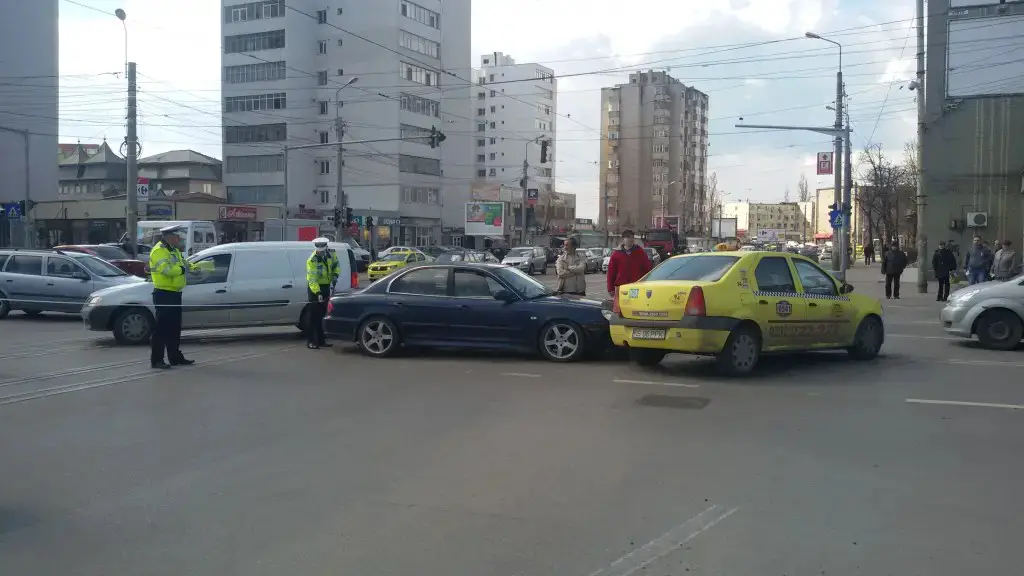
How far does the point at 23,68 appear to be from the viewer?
62.1 metres

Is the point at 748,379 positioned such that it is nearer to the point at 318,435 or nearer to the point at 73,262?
the point at 318,435

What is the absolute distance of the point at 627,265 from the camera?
13242mm

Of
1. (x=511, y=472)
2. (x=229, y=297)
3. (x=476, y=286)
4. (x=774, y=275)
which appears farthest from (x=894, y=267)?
(x=511, y=472)

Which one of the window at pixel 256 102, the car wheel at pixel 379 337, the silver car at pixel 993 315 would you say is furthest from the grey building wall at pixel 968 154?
the window at pixel 256 102

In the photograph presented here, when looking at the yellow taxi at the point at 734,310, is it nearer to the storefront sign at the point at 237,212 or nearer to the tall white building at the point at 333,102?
the storefront sign at the point at 237,212

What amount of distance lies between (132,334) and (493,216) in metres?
54.9

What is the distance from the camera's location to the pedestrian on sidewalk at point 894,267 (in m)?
25.3

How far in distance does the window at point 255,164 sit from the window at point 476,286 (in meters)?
61.0

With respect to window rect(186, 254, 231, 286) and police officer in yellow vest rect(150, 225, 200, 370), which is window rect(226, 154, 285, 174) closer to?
window rect(186, 254, 231, 286)

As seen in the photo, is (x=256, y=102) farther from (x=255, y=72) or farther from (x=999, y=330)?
(x=999, y=330)

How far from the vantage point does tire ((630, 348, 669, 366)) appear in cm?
1109

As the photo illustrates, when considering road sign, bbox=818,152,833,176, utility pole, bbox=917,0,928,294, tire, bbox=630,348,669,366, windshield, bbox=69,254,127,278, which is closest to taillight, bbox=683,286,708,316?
tire, bbox=630,348,669,366

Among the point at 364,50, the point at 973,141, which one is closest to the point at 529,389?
the point at 973,141

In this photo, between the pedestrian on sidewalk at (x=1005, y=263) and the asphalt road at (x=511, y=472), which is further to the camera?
the pedestrian on sidewalk at (x=1005, y=263)
